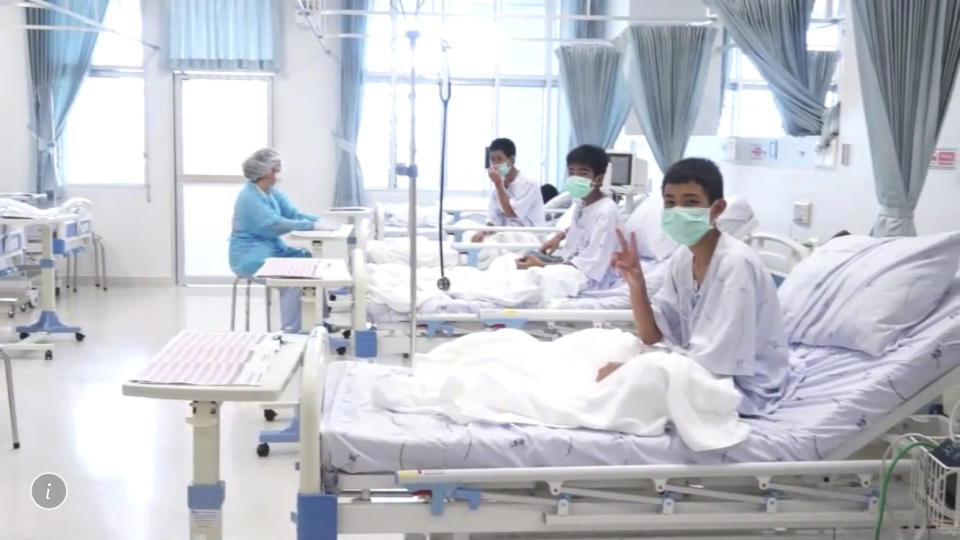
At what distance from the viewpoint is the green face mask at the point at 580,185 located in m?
4.85

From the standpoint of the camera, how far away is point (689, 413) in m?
2.36

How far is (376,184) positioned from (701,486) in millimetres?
7056

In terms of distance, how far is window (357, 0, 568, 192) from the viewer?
8.82 m

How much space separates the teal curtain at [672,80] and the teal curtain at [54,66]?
16.7 feet

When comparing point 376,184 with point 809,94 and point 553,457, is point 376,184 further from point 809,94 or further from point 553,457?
point 553,457

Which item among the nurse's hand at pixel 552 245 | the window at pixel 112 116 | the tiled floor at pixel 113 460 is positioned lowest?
the tiled floor at pixel 113 460

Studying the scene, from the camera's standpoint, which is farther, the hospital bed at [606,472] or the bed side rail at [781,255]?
the bed side rail at [781,255]

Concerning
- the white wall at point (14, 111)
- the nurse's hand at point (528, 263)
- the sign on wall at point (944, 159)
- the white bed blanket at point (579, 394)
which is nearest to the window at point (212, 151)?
the white wall at point (14, 111)

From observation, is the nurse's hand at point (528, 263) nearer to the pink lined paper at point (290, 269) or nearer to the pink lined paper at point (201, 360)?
the pink lined paper at point (290, 269)

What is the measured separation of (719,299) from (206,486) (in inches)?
56.1

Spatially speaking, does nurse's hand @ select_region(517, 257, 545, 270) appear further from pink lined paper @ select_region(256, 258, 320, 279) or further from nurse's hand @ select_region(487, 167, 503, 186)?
nurse's hand @ select_region(487, 167, 503, 186)

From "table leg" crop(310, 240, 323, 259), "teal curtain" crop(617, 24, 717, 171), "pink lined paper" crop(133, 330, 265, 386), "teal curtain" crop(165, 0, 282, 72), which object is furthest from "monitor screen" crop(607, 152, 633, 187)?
"teal curtain" crop(165, 0, 282, 72)

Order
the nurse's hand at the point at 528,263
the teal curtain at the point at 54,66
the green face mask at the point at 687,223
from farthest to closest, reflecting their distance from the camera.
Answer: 1. the teal curtain at the point at 54,66
2. the nurse's hand at the point at 528,263
3. the green face mask at the point at 687,223

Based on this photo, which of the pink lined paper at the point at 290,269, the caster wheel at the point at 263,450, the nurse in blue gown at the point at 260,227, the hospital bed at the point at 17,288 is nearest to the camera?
the pink lined paper at the point at 290,269
